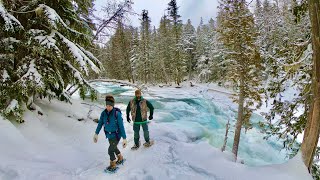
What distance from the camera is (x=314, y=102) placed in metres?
5.62

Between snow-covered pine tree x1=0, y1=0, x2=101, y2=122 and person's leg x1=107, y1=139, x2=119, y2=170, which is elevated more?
snow-covered pine tree x1=0, y1=0, x2=101, y2=122

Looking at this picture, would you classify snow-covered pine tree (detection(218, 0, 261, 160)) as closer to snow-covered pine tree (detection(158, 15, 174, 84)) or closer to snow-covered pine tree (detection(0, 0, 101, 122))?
snow-covered pine tree (detection(0, 0, 101, 122))

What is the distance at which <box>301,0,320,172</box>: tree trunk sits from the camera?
538cm

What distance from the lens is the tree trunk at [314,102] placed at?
212 inches

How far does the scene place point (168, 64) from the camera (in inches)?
1975

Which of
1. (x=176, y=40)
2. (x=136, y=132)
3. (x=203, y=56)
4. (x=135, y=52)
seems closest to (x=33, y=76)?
(x=136, y=132)

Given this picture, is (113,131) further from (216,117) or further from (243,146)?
(216,117)

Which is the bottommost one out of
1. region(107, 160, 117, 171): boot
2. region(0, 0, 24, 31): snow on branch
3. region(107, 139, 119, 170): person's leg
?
region(107, 160, 117, 171): boot

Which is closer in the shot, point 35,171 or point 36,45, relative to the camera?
point 35,171

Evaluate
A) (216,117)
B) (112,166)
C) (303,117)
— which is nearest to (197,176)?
(112,166)

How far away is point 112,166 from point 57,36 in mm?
4662

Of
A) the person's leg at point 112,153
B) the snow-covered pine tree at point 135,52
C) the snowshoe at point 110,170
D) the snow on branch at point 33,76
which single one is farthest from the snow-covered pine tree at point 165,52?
the snowshoe at point 110,170

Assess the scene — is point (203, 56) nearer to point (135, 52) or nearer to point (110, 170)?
point (135, 52)

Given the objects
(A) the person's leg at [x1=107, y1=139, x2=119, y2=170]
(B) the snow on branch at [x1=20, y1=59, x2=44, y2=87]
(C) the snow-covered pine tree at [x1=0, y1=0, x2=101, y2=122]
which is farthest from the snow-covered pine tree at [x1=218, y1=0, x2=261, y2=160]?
(B) the snow on branch at [x1=20, y1=59, x2=44, y2=87]
